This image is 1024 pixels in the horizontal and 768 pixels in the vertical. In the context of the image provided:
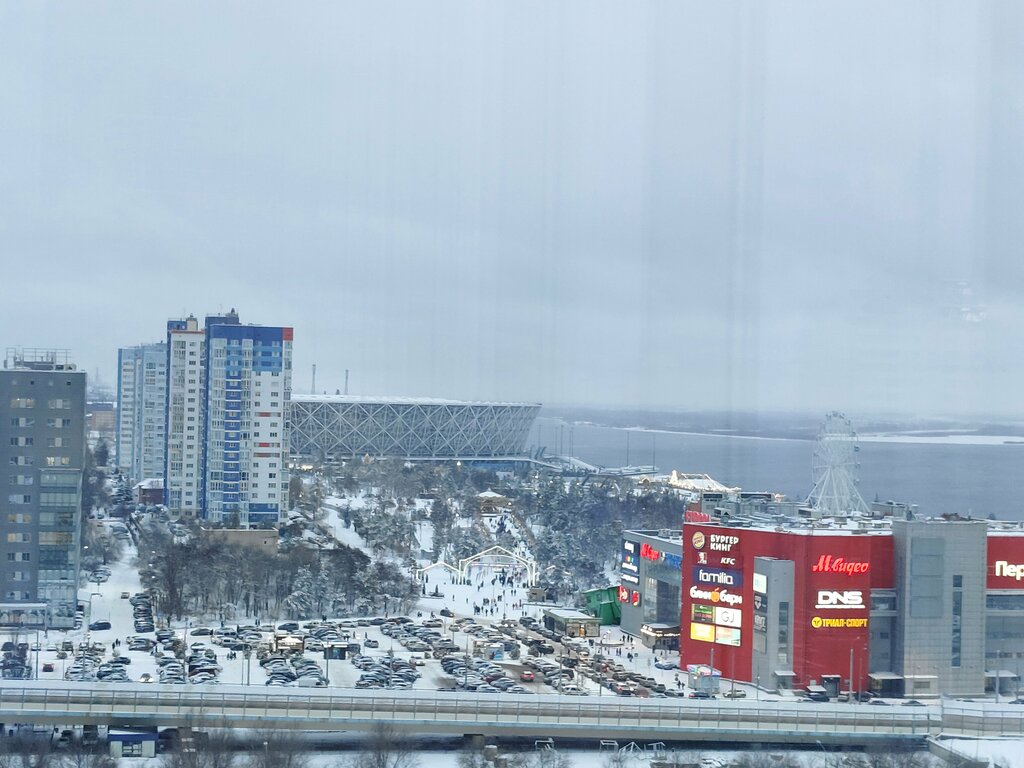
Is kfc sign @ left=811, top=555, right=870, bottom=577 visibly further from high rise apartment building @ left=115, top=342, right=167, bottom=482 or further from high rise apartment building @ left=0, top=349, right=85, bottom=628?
high rise apartment building @ left=115, top=342, right=167, bottom=482

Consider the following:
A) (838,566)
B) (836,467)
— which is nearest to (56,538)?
(838,566)

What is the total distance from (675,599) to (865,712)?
3764mm

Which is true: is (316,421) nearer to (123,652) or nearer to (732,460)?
(732,460)

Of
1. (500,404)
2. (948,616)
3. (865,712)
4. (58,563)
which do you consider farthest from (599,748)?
(500,404)

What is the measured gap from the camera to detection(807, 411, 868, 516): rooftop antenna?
12828 mm

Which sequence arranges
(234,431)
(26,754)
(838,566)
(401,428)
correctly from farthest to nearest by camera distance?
1. (401,428)
2. (234,431)
3. (838,566)
4. (26,754)

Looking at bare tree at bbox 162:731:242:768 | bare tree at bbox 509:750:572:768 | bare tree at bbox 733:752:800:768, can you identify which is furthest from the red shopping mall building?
bare tree at bbox 162:731:242:768

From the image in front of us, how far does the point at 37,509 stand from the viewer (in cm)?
1169

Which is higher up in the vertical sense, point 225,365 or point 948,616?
point 225,365

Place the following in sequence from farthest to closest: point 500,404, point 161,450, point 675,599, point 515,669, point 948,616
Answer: point 500,404 → point 161,450 → point 675,599 → point 515,669 → point 948,616

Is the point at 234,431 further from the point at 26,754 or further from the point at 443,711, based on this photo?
the point at 26,754

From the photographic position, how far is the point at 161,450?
963 inches

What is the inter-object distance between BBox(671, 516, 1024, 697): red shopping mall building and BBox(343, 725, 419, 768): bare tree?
332 centimetres

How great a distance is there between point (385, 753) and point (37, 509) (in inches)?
238
